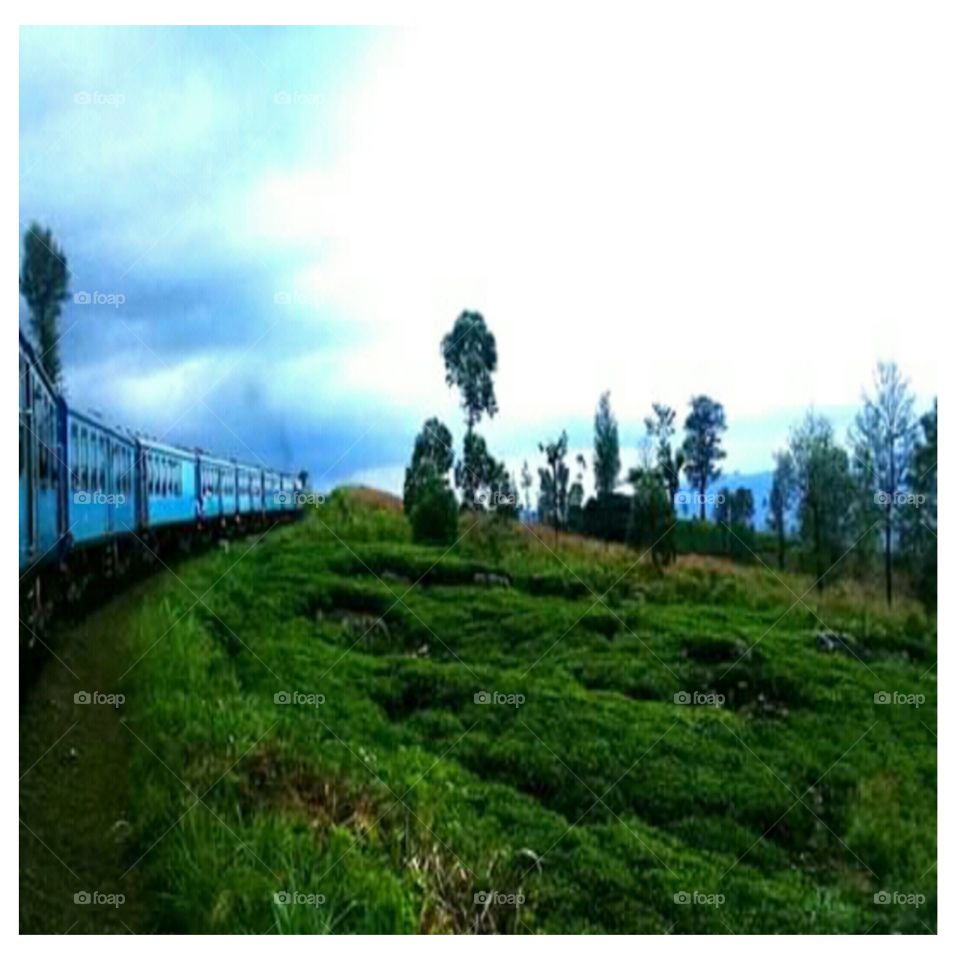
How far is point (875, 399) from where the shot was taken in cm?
573

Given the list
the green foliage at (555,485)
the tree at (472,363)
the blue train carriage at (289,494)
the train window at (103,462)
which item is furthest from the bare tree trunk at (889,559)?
the train window at (103,462)

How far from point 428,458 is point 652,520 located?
3.33 feet

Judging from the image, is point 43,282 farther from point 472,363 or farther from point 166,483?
point 472,363

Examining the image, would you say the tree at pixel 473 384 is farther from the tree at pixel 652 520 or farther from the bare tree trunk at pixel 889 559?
the bare tree trunk at pixel 889 559

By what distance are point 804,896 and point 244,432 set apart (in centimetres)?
299

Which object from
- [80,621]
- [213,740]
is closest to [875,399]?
[213,740]

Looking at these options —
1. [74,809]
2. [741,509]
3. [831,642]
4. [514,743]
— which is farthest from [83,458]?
[831,642]

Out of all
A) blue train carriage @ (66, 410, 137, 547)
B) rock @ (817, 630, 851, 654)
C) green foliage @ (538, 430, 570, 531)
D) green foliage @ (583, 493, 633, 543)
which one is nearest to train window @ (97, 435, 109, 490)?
blue train carriage @ (66, 410, 137, 547)

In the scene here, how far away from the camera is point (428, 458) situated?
5.73 metres

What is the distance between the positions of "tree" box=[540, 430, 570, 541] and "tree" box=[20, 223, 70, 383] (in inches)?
82.1

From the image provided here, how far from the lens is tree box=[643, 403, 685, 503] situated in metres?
5.76

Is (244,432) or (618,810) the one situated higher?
(244,432)

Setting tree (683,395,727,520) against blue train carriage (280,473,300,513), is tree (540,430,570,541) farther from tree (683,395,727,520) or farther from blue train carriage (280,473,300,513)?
blue train carriage (280,473,300,513)

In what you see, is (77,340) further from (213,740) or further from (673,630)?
(673,630)
